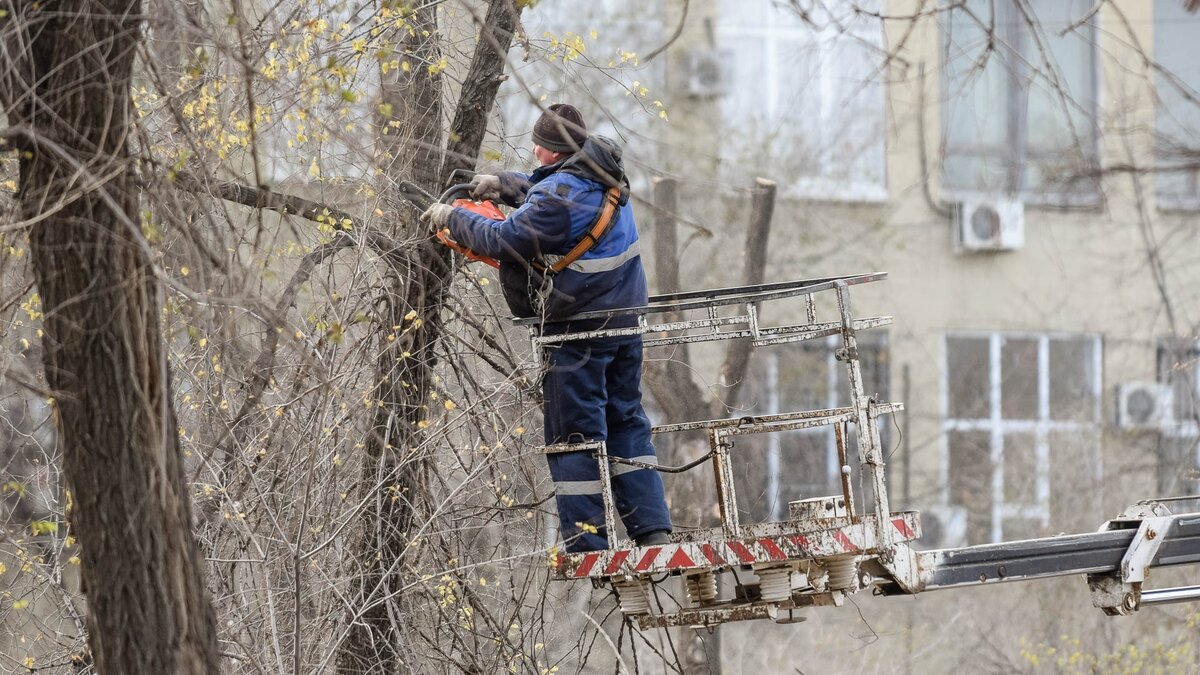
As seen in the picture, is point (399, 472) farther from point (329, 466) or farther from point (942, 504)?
point (942, 504)

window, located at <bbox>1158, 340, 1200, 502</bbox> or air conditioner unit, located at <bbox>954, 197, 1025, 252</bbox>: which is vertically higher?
air conditioner unit, located at <bbox>954, 197, 1025, 252</bbox>

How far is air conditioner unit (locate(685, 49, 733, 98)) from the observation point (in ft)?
63.3

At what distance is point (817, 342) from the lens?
19.2 m

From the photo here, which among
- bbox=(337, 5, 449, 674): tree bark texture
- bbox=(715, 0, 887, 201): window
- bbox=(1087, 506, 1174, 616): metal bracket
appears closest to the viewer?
bbox=(1087, 506, 1174, 616): metal bracket

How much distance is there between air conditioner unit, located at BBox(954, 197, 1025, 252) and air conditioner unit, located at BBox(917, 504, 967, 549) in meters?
3.35

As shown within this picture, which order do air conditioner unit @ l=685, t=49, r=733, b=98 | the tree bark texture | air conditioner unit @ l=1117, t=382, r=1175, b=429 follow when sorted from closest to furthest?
the tree bark texture
air conditioner unit @ l=1117, t=382, r=1175, b=429
air conditioner unit @ l=685, t=49, r=733, b=98

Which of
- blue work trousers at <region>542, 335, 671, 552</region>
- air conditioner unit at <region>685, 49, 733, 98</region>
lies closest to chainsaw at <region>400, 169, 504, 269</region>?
blue work trousers at <region>542, 335, 671, 552</region>

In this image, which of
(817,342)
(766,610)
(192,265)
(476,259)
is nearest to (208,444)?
(476,259)

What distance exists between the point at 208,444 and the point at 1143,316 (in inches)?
626

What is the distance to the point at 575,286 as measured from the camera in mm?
6238

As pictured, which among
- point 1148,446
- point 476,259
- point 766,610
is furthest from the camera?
point 1148,446

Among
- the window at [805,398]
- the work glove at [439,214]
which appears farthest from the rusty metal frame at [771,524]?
the window at [805,398]

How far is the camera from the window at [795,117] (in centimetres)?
1941

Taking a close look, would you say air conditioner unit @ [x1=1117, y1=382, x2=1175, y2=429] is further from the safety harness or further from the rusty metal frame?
the safety harness
